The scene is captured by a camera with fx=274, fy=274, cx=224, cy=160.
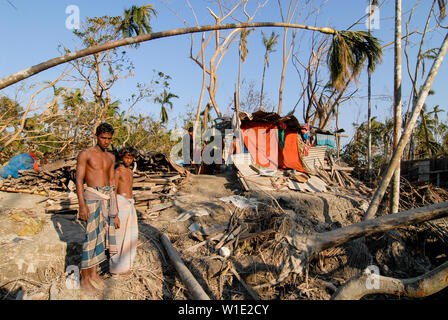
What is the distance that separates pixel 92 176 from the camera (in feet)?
10.6

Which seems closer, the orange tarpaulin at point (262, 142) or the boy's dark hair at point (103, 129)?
the boy's dark hair at point (103, 129)

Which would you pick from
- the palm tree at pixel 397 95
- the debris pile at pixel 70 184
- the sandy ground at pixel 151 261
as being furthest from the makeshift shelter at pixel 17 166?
the palm tree at pixel 397 95

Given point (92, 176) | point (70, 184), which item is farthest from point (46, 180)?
point (92, 176)

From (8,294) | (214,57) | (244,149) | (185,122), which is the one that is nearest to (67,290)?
(8,294)

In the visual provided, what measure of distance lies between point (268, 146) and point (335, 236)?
20.3ft

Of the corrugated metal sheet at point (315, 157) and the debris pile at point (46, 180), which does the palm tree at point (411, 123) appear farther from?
the debris pile at point (46, 180)

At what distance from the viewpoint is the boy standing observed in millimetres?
3541

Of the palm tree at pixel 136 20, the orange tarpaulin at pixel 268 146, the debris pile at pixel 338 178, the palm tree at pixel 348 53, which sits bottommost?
the debris pile at pixel 338 178

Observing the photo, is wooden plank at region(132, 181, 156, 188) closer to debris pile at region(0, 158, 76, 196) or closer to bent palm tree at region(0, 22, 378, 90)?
debris pile at region(0, 158, 76, 196)

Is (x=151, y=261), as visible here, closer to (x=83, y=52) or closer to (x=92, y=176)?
(x=92, y=176)

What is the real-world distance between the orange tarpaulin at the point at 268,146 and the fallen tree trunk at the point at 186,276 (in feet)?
19.9

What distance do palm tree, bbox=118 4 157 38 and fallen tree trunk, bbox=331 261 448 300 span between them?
1410 cm

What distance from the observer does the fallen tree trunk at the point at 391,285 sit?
280 centimetres

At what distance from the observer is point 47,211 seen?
17.7 feet
